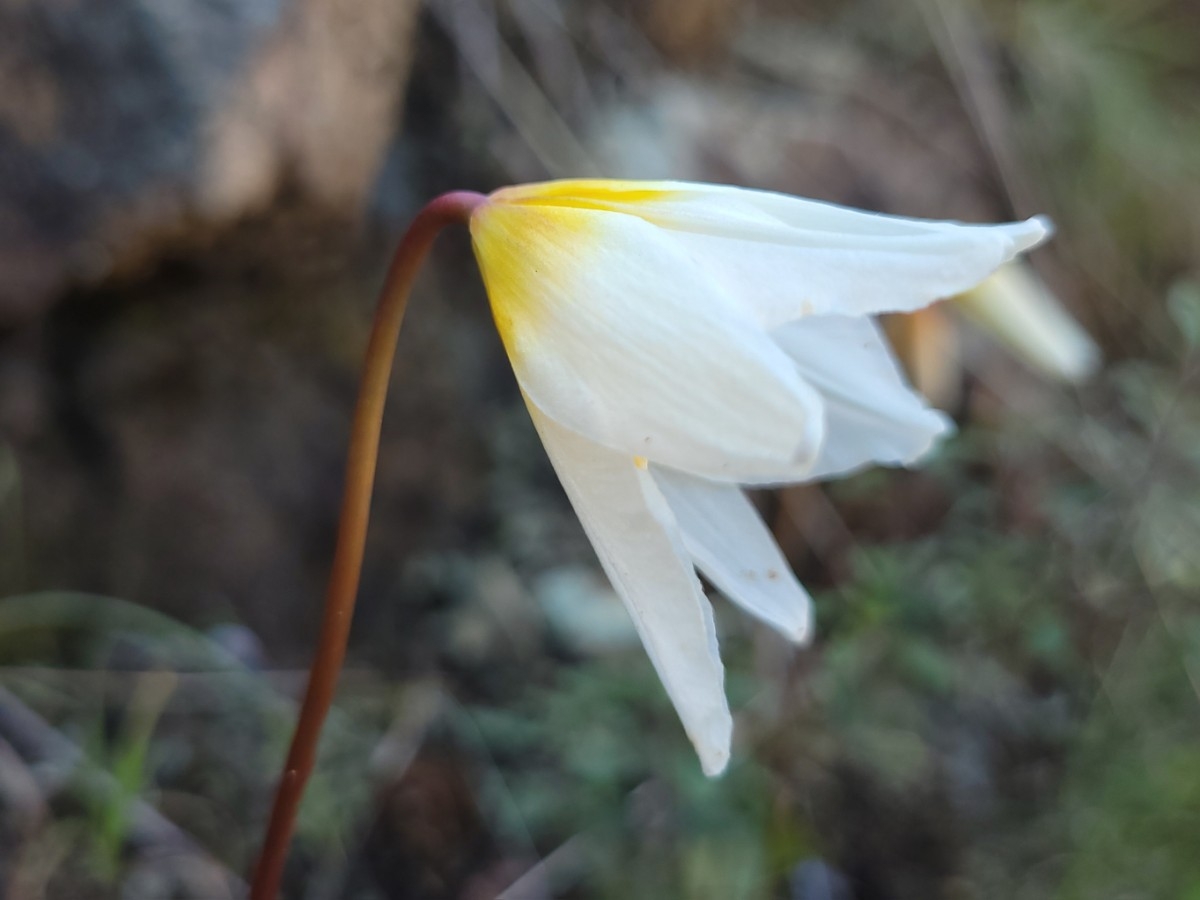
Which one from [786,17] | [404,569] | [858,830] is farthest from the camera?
[786,17]

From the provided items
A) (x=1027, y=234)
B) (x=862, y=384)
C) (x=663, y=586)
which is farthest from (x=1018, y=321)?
(x=663, y=586)

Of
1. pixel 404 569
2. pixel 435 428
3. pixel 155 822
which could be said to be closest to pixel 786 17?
pixel 435 428

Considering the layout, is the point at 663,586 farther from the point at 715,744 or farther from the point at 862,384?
the point at 862,384

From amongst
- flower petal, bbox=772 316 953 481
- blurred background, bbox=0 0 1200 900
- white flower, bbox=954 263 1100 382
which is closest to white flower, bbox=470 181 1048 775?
flower petal, bbox=772 316 953 481

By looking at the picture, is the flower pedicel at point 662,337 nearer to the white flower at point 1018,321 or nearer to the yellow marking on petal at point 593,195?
the yellow marking on petal at point 593,195

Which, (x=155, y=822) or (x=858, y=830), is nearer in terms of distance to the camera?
(x=155, y=822)

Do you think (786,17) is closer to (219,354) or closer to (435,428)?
(435,428)

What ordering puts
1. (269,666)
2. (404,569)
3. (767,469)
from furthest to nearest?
1. (404,569)
2. (269,666)
3. (767,469)
